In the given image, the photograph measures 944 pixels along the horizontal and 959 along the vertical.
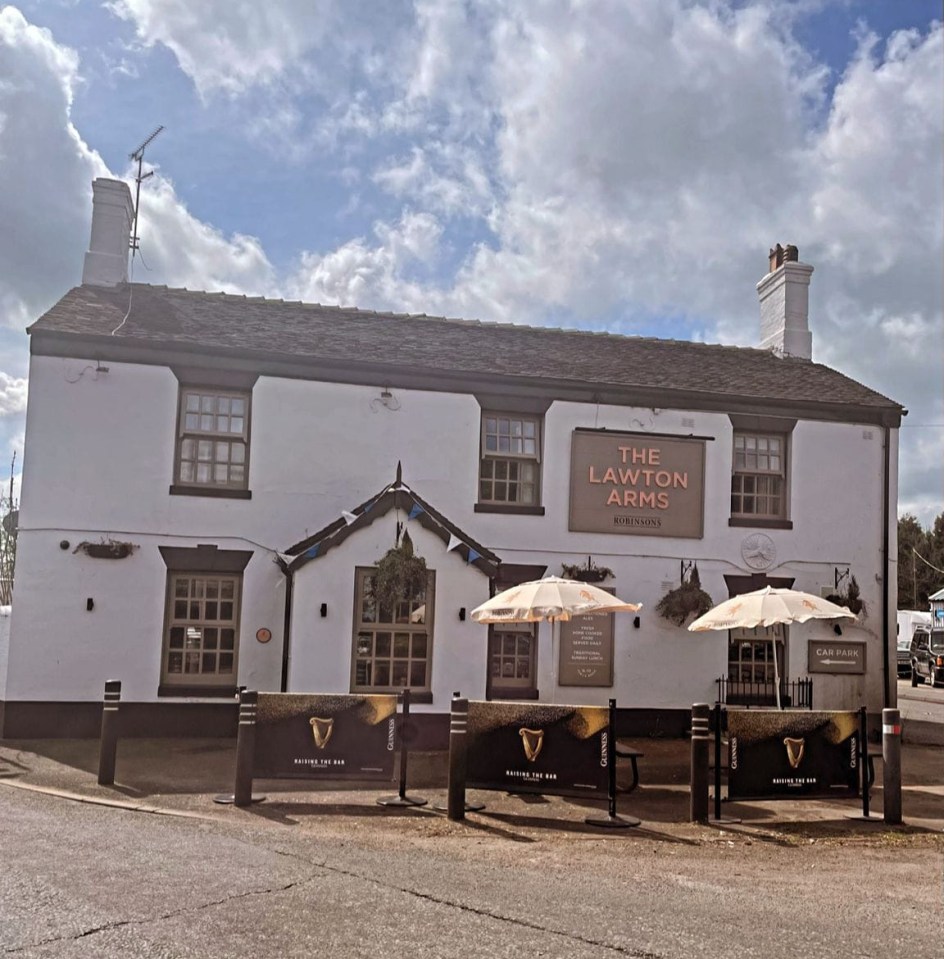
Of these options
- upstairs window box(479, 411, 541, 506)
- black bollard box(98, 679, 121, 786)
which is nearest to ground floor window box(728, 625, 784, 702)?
upstairs window box(479, 411, 541, 506)

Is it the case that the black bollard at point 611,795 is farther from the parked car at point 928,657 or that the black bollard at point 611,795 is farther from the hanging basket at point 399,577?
the parked car at point 928,657

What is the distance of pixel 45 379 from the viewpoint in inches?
592

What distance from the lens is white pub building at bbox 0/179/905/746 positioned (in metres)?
14.9

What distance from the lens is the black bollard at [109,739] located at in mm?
11062

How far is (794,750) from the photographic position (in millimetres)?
10461

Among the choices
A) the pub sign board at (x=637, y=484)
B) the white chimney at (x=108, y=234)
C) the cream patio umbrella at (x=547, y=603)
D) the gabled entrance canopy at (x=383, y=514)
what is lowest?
the cream patio umbrella at (x=547, y=603)

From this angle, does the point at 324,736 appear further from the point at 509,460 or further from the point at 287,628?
the point at 509,460

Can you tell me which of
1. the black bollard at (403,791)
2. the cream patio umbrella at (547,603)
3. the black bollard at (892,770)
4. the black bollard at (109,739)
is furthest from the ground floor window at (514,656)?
the black bollard at (892,770)

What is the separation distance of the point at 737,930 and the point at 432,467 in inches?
430

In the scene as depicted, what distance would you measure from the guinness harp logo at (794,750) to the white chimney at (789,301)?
11745 mm

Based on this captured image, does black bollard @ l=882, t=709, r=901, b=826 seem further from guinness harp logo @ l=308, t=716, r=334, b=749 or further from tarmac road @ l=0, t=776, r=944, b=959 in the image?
guinness harp logo @ l=308, t=716, r=334, b=749

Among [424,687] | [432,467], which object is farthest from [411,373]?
[424,687]

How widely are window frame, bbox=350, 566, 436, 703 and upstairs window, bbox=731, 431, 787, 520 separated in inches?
236

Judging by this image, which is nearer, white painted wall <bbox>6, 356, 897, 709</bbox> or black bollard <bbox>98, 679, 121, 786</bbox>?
black bollard <bbox>98, 679, 121, 786</bbox>
